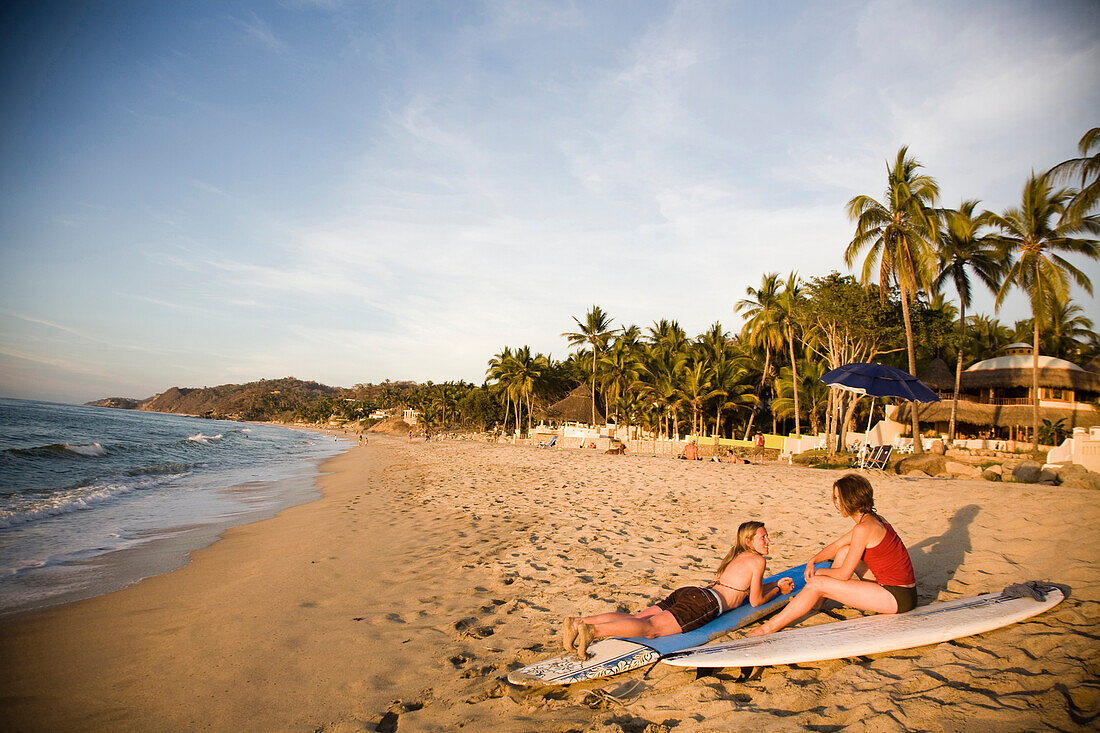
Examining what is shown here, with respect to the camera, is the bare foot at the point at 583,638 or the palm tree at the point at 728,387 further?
the palm tree at the point at 728,387

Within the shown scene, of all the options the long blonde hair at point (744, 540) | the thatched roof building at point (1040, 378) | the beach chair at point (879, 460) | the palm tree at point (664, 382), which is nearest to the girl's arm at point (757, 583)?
the long blonde hair at point (744, 540)

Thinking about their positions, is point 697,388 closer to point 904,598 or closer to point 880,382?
point 880,382

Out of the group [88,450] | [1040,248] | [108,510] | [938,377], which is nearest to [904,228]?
[1040,248]

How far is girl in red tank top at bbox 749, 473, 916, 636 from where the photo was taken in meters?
3.35

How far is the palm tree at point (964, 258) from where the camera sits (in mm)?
20516

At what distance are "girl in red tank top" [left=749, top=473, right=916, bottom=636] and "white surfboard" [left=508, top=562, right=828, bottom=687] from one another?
379mm

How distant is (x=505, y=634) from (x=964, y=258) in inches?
1004

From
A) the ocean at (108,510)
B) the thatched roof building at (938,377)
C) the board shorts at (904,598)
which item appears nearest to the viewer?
the board shorts at (904,598)

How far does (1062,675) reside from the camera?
8.44 feet

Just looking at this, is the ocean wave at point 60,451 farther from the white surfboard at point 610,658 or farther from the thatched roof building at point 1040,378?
the thatched roof building at point 1040,378

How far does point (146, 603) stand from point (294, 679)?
268cm

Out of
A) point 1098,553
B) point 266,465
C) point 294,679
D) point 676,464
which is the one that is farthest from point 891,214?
point 266,465

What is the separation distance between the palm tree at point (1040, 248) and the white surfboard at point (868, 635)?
18.8 metres

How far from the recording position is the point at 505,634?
3.74m
